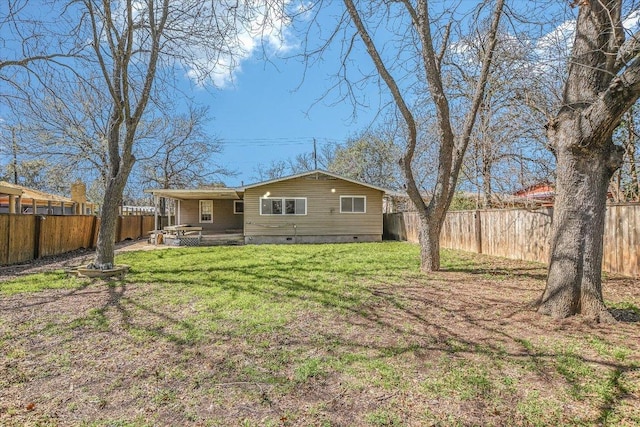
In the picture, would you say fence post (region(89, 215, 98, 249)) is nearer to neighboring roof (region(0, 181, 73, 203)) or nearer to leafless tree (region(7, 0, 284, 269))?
neighboring roof (region(0, 181, 73, 203))

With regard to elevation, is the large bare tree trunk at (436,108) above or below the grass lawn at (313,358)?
above

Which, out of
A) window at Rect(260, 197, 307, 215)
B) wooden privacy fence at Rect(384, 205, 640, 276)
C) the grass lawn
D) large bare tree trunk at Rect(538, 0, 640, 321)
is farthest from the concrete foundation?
large bare tree trunk at Rect(538, 0, 640, 321)

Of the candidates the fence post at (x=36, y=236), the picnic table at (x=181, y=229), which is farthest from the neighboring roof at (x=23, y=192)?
the picnic table at (x=181, y=229)

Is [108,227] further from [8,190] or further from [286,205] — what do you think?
[286,205]

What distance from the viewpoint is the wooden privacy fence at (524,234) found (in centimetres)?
597

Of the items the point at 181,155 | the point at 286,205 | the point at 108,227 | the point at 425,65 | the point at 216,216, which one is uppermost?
the point at 181,155

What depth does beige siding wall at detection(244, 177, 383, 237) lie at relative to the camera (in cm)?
1512

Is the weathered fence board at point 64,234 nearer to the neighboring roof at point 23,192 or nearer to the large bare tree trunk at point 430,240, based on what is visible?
the neighboring roof at point 23,192

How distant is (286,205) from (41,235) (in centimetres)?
874

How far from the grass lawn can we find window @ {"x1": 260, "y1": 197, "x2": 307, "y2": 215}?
9.82m

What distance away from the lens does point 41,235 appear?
32.4 feet

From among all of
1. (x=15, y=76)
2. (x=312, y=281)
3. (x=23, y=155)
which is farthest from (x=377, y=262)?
(x=23, y=155)

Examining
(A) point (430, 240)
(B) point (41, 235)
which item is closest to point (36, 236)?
(B) point (41, 235)

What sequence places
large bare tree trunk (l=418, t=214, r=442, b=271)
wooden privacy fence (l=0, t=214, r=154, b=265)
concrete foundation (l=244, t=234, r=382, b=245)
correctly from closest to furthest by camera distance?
large bare tree trunk (l=418, t=214, r=442, b=271) < wooden privacy fence (l=0, t=214, r=154, b=265) < concrete foundation (l=244, t=234, r=382, b=245)
